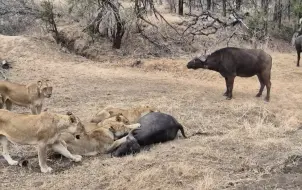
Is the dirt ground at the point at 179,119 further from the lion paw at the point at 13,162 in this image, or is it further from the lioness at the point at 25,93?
the lioness at the point at 25,93

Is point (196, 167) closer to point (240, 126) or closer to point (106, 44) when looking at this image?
point (240, 126)

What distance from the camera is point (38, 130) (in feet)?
24.0

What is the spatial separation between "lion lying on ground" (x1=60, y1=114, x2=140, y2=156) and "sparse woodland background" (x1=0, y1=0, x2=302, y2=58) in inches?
330

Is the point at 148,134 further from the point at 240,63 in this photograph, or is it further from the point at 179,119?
the point at 240,63

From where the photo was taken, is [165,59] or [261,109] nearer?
[261,109]

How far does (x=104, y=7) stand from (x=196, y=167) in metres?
10.4

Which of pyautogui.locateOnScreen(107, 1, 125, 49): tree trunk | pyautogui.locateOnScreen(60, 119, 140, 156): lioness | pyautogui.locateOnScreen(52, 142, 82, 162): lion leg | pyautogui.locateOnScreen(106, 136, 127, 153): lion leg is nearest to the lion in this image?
pyautogui.locateOnScreen(60, 119, 140, 156): lioness

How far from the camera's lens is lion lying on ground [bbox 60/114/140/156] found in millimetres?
7984

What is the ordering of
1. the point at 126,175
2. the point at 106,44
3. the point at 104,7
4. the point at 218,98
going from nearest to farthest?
the point at 126,175
the point at 218,98
the point at 104,7
the point at 106,44

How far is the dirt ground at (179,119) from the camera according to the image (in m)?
6.89

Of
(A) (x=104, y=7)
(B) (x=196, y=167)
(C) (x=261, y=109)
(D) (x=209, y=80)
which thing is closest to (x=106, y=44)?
(A) (x=104, y=7)

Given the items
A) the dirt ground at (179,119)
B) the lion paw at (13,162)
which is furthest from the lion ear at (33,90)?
the lion paw at (13,162)

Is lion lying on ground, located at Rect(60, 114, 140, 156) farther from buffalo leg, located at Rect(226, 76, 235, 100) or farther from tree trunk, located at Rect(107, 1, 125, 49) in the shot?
tree trunk, located at Rect(107, 1, 125, 49)

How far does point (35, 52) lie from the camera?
55.3 ft
